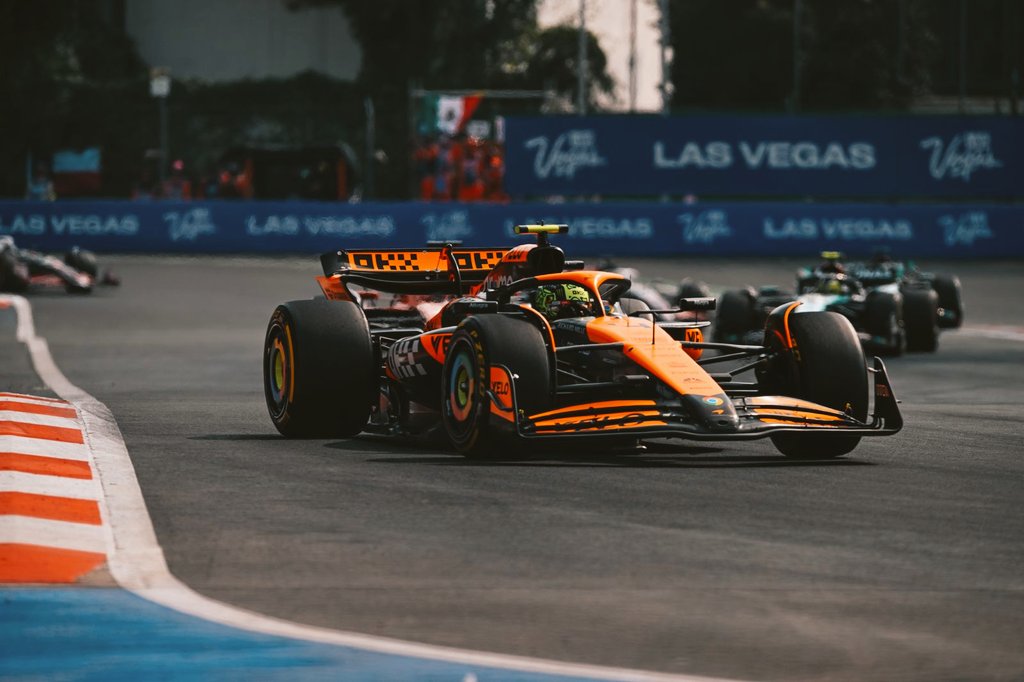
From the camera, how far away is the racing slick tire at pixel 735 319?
23484 millimetres

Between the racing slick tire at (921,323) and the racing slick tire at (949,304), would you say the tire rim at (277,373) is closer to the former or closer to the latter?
the racing slick tire at (921,323)

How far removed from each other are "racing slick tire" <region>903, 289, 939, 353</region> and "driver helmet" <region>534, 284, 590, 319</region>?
13148mm

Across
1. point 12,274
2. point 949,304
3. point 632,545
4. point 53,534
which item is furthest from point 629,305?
point 12,274

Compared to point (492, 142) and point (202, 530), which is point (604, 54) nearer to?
point (492, 142)

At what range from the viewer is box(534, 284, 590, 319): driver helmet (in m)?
11.1

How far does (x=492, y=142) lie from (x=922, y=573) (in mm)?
39606

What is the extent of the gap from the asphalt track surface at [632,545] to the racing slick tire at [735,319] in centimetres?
1022

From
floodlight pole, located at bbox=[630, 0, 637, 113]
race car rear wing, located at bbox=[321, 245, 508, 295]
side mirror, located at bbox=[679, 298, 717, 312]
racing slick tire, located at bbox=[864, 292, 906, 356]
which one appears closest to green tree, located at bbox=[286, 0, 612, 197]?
floodlight pole, located at bbox=[630, 0, 637, 113]

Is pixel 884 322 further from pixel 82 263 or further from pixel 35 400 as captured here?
pixel 82 263

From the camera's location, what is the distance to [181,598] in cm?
618

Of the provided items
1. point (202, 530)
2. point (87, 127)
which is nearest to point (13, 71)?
point (87, 127)

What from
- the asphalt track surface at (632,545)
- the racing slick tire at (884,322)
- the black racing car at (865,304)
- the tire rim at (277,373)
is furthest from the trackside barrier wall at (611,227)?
the tire rim at (277,373)

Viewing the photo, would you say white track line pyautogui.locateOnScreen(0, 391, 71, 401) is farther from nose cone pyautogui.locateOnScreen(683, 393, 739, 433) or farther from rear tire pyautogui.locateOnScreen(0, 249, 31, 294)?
rear tire pyautogui.locateOnScreen(0, 249, 31, 294)

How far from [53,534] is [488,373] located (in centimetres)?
315
